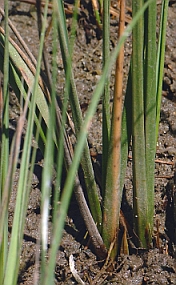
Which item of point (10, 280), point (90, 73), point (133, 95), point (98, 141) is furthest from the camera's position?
point (90, 73)

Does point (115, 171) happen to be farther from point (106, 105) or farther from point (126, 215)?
point (126, 215)

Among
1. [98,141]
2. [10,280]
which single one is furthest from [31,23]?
[10,280]

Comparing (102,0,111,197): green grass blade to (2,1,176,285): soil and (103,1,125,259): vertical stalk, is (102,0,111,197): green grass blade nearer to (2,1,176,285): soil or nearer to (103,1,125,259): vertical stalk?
(103,1,125,259): vertical stalk

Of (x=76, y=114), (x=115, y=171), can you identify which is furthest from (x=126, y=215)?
(x=76, y=114)

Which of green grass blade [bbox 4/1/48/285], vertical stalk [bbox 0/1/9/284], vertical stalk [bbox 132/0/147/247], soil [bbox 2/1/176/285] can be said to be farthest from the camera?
soil [bbox 2/1/176/285]

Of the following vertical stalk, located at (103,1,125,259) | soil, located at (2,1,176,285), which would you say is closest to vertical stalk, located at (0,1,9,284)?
soil, located at (2,1,176,285)

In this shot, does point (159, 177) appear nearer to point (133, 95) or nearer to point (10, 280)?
point (133, 95)

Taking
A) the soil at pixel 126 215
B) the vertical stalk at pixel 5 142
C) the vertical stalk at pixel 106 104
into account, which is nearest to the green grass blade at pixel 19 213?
the vertical stalk at pixel 5 142
